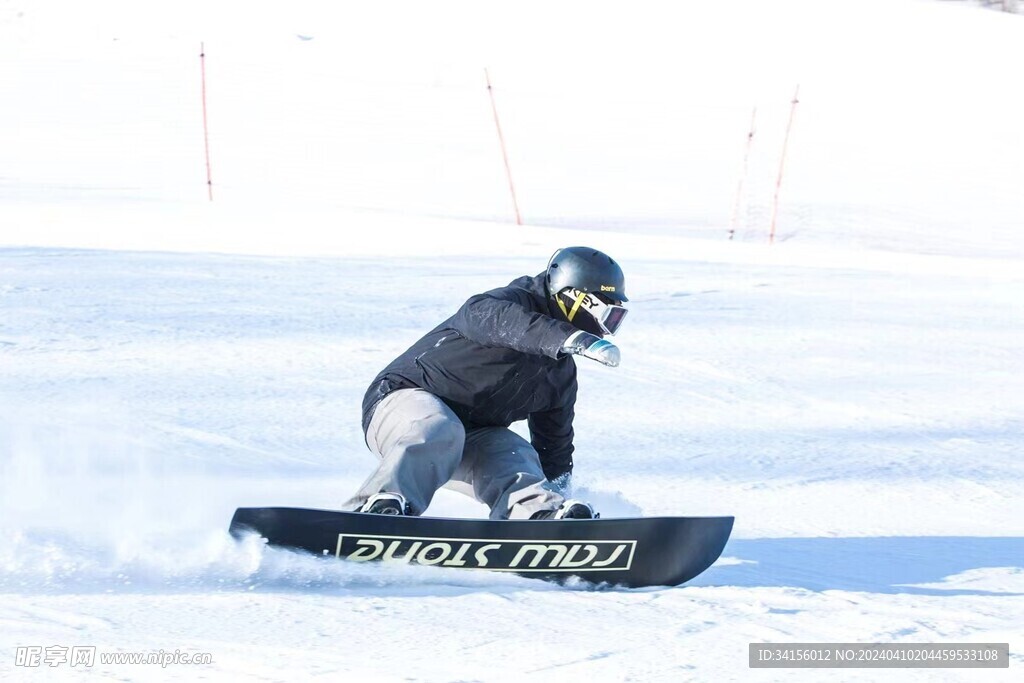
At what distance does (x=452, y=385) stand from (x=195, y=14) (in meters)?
25.3

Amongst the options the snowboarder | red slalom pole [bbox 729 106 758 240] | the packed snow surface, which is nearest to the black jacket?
the snowboarder

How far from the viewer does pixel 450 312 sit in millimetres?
9070

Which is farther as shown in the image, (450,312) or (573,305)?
(450,312)

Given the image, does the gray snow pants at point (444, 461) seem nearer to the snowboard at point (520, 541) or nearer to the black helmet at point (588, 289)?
the snowboard at point (520, 541)

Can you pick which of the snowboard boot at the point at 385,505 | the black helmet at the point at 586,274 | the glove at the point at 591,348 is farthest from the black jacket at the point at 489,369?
the snowboard boot at the point at 385,505

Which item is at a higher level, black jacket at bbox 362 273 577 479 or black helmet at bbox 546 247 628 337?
black helmet at bbox 546 247 628 337

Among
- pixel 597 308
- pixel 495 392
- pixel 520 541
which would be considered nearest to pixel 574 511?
pixel 520 541

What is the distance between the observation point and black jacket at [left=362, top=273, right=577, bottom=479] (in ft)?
13.9

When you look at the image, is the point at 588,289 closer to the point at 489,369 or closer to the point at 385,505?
the point at 489,369

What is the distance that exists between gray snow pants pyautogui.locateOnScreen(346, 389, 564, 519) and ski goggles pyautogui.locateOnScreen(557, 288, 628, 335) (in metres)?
0.51

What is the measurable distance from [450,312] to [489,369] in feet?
15.6

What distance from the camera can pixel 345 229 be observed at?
13.1 metres

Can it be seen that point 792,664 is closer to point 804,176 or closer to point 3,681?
point 3,681

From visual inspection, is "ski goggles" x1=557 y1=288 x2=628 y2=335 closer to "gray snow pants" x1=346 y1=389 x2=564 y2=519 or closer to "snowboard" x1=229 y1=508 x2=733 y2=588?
"gray snow pants" x1=346 y1=389 x2=564 y2=519
